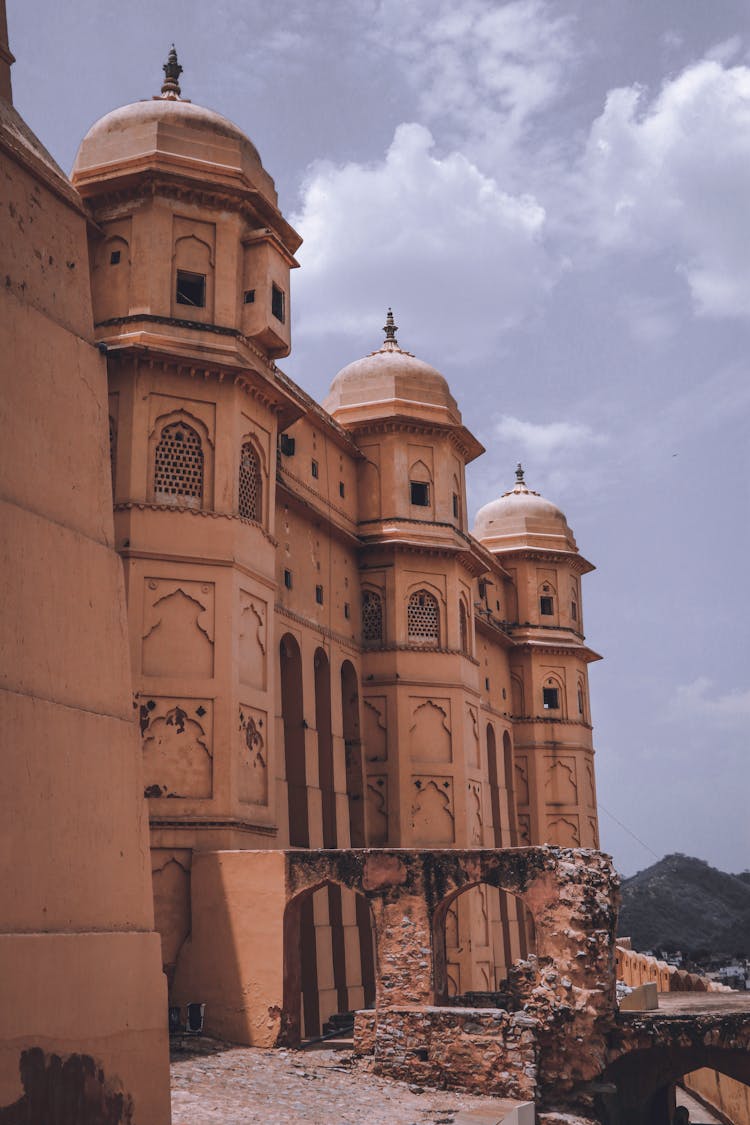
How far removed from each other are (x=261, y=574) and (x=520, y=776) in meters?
20.9

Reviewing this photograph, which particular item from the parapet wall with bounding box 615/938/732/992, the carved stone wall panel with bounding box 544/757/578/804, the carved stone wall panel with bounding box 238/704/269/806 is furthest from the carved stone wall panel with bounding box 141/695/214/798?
the carved stone wall panel with bounding box 544/757/578/804

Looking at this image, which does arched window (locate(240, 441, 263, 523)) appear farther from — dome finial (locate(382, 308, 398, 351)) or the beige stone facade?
dome finial (locate(382, 308, 398, 351))

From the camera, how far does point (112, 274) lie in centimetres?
1944

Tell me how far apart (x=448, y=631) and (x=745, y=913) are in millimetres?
62729

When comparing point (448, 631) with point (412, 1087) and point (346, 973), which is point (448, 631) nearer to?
point (346, 973)

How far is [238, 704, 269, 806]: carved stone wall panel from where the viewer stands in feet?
59.6

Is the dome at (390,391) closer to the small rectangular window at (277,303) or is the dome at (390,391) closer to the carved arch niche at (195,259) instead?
the small rectangular window at (277,303)

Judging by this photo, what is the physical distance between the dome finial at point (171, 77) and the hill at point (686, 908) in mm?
57428

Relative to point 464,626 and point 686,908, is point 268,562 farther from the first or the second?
point 686,908

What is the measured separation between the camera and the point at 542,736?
126 ft

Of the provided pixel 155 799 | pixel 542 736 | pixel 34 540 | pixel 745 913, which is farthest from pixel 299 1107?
pixel 745 913

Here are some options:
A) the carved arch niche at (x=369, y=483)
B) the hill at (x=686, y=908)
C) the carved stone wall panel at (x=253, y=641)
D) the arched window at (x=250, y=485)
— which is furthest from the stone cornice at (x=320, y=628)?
the hill at (x=686, y=908)

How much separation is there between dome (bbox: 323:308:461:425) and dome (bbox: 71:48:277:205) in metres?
8.24

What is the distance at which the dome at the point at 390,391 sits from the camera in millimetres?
27719
